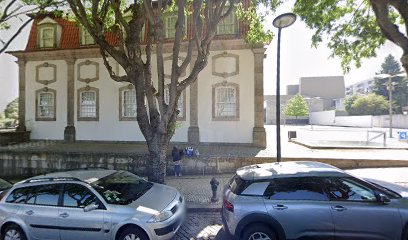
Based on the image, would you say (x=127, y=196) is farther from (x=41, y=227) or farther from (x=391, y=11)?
(x=391, y=11)

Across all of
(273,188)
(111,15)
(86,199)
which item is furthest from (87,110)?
(273,188)

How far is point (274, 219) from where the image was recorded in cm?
466

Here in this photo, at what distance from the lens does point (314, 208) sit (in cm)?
463

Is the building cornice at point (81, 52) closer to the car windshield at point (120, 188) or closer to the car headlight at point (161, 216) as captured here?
the car windshield at point (120, 188)

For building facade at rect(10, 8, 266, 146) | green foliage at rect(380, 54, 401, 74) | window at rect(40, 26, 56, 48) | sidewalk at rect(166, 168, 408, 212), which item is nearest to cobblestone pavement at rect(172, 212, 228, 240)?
sidewalk at rect(166, 168, 408, 212)

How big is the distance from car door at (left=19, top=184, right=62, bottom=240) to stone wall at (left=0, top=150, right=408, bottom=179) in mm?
5959

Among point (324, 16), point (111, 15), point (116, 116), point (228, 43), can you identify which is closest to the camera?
point (324, 16)

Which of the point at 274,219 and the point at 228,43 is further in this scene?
the point at 228,43

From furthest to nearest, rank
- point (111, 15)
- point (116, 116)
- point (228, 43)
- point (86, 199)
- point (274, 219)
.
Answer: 1. point (116, 116)
2. point (228, 43)
3. point (111, 15)
4. point (86, 199)
5. point (274, 219)

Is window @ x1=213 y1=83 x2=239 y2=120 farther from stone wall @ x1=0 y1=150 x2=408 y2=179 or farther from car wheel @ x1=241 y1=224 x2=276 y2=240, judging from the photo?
car wheel @ x1=241 y1=224 x2=276 y2=240

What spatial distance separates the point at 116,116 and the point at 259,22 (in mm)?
11651

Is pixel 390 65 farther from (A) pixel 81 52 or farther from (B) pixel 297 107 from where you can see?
(A) pixel 81 52

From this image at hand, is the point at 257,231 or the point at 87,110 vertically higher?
the point at 87,110

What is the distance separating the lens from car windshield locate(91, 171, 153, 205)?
A: 5.26 m
